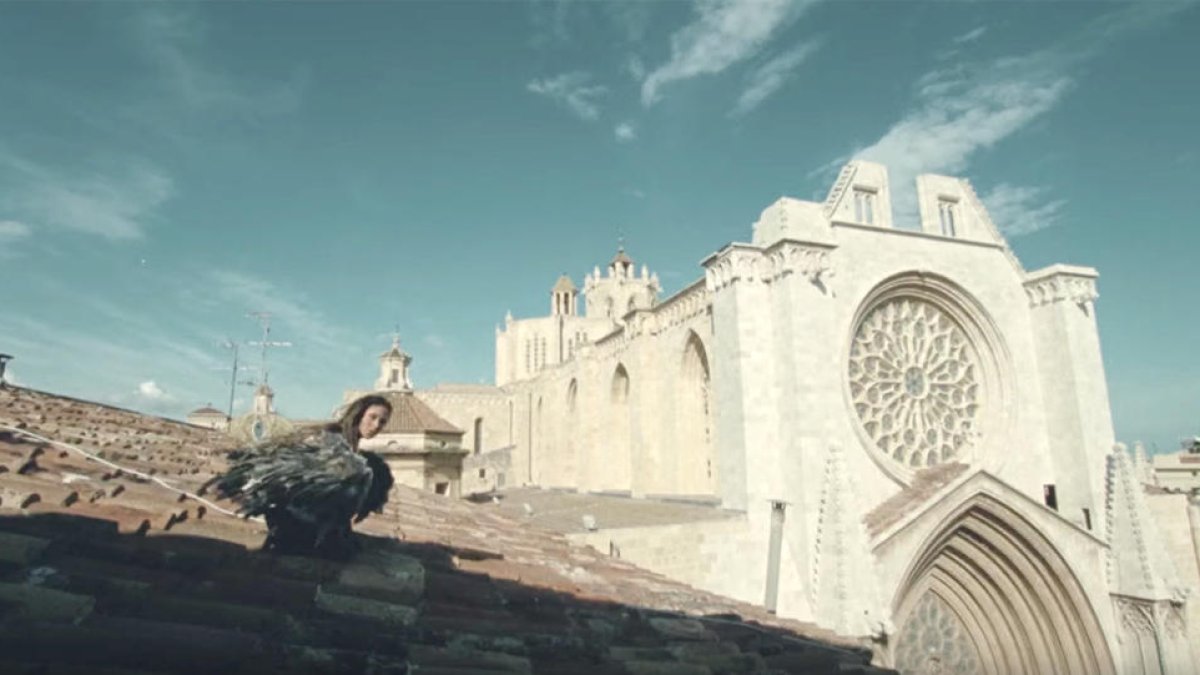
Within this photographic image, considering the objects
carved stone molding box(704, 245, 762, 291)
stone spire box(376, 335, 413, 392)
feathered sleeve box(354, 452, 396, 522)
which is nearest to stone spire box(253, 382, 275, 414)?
stone spire box(376, 335, 413, 392)

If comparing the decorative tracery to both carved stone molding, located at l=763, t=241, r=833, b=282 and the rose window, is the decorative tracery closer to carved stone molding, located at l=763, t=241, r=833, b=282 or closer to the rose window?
the rose window

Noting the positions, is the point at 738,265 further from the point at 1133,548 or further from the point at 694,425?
the point at 1133,548

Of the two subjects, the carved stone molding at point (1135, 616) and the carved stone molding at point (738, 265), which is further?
the carved stone molding at point (738, 265)

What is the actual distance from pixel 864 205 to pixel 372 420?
18.4m

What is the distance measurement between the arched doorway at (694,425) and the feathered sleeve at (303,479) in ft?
61.1

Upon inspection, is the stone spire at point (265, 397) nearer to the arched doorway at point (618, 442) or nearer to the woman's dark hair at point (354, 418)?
the arched doorway at point (618, 442)

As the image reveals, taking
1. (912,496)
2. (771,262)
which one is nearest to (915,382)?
(912,496)

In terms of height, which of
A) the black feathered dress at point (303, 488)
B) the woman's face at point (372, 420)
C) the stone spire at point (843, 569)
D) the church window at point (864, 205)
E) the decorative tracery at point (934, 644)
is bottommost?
the decorative tracery at point (934, 644)

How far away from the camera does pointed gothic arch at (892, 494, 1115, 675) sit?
52.2 ft

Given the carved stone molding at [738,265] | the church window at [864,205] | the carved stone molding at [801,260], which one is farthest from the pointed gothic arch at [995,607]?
the church window at [864,205]

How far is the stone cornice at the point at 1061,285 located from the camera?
20.0 m

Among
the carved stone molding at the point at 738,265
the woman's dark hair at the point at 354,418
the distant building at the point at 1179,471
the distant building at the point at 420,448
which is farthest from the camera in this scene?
the distant building at the point at 1179,471

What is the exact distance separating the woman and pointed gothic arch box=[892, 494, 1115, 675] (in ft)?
47.6

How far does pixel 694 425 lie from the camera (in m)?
22.6
